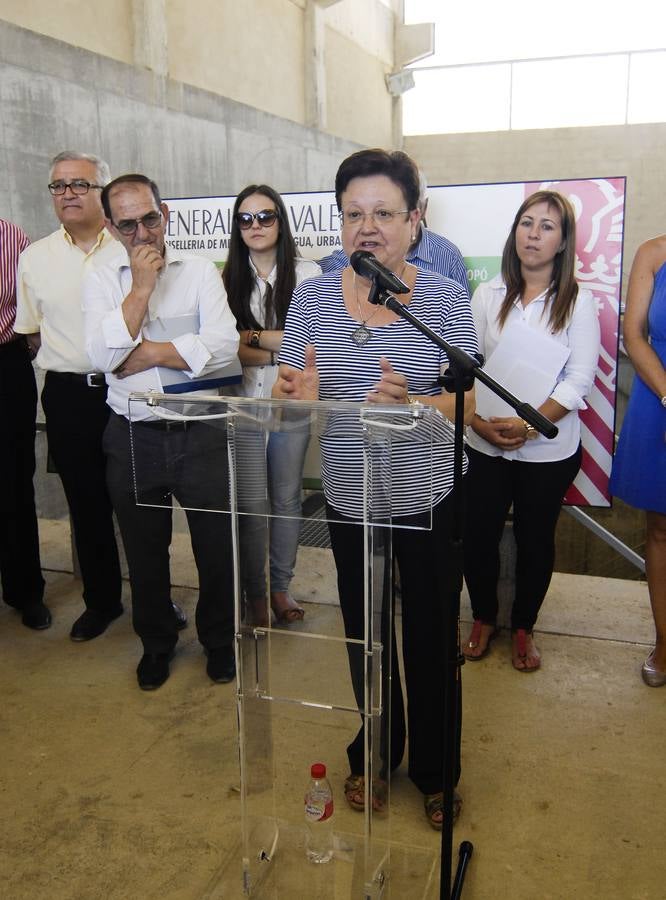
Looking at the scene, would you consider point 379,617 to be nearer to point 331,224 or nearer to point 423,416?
point 423,416

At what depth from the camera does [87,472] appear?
2936 millimetres

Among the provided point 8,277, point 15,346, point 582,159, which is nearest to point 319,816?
point 15,346

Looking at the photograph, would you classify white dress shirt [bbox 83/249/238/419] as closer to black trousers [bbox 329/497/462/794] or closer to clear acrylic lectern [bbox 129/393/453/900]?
clear acrylic lectern [bbox 129/393/453/900]

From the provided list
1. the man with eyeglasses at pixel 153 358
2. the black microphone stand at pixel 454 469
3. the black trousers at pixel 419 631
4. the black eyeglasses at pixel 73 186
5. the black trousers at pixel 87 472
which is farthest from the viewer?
the black trousers at pixel 87 472

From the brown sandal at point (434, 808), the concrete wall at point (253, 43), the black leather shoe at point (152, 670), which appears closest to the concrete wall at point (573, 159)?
the concrete wall at point (253, 43)

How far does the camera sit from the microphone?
1389mm

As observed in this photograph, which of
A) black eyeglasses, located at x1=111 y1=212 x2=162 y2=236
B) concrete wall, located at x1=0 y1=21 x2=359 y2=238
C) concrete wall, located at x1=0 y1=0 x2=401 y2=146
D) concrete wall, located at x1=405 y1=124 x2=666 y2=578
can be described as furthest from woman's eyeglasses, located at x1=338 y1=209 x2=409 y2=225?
concrete wall, located at x1=405 y1=124 x2=666 y2=578

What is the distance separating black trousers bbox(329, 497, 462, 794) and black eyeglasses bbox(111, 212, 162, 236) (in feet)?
4.20

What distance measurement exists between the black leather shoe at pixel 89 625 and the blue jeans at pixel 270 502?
1.66 metres

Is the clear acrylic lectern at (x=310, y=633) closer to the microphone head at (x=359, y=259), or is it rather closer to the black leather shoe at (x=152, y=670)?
the microphone head at (x=359, y=259)

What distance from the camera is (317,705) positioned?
63.2 inches

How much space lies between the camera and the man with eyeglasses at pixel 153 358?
2.37m

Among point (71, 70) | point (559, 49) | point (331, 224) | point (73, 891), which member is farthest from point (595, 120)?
point (73, 891)

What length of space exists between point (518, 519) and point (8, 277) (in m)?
2.07
